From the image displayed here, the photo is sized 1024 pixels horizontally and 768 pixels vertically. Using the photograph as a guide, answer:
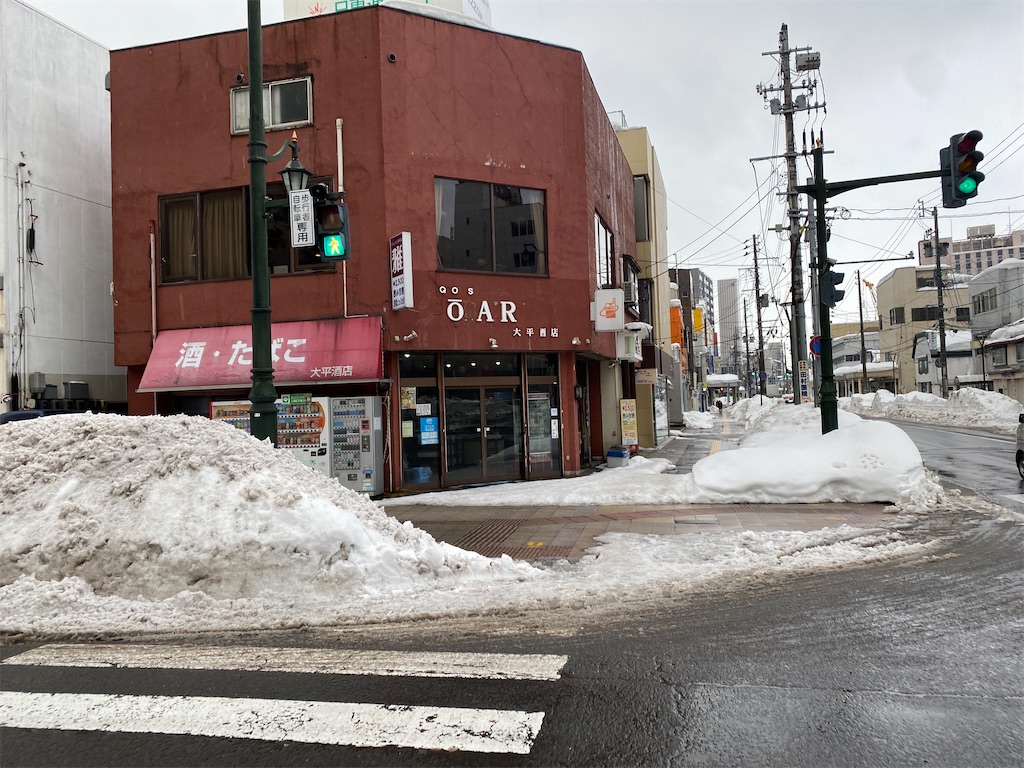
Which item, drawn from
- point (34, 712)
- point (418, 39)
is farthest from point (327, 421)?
point (34, 712)

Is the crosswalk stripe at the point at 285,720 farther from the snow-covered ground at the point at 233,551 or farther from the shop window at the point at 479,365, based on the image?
the shop window at the point at 479,365

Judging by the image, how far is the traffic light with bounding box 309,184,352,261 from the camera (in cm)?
867

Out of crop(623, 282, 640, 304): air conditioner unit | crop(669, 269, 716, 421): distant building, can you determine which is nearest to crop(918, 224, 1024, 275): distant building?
crop(669, 269, 716, 421): distant building

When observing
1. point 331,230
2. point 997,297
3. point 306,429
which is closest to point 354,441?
point 306,429

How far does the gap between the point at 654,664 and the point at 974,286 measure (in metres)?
64.2

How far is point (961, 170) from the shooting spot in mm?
11711

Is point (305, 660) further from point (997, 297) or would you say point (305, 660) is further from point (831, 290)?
point (997, 297)

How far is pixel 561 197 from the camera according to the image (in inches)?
632

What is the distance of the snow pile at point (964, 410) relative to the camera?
113 ft

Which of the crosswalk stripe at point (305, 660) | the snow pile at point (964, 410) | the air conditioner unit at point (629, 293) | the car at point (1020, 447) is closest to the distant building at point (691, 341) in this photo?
the snow pile at point (964, 410)

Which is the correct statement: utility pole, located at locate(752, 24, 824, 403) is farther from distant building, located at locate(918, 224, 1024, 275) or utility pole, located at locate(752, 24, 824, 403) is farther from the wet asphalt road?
distant building, located at locate(918, 224, 1024, 275)

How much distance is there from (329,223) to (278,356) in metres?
6.19

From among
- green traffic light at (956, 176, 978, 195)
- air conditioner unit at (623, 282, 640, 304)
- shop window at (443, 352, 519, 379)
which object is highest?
green traffic light at (956, 176, 978, 195)

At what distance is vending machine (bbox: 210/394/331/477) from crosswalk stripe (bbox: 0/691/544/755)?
30.0 ft
